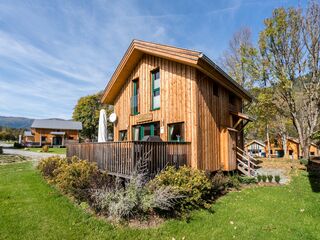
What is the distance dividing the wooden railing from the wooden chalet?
0.07 metres

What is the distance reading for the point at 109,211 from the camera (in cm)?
584

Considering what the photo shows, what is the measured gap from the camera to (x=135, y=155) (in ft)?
23.4

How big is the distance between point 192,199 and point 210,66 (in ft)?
18.6

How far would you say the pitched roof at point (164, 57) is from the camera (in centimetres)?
891

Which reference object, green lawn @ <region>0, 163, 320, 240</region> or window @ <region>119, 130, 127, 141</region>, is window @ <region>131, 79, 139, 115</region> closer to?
window @ <region>119, 130, 127, 141</region>

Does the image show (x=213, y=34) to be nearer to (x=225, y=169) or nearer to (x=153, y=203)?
(x=225, y=169)

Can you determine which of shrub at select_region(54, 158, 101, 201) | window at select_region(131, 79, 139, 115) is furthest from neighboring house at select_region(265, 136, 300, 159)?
shrub at select_region(54, 158, 101, 201)

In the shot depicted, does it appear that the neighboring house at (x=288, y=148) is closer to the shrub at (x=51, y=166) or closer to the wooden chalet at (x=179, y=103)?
the wooden chalet at (x=179, y=103)

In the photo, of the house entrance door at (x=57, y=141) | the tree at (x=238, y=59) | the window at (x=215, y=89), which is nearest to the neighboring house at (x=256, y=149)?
the tree at (x=238, y=59)

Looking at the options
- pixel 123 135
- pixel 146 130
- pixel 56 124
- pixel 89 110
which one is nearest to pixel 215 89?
pixel 146 130

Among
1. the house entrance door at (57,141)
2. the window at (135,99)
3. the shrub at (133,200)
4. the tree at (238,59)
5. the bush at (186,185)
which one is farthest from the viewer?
the house entrance door at (57,141)

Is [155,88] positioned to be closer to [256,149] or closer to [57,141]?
[256,149]

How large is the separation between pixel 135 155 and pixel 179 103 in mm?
3867

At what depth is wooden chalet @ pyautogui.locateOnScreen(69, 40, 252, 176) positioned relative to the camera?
9.31m
